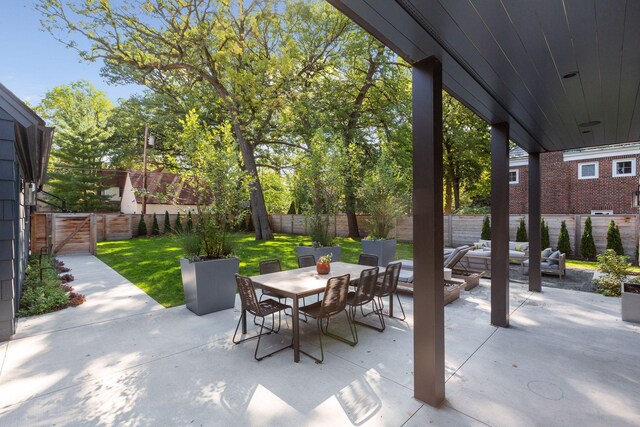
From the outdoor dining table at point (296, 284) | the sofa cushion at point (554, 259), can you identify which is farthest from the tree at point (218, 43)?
the sofa cushion at point (554, 259)

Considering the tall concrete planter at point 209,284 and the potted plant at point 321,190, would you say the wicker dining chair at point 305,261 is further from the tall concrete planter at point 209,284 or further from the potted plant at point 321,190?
the potted plant at point 321,190

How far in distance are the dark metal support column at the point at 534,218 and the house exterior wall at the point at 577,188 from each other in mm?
10463

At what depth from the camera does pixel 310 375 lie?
9.80 feet

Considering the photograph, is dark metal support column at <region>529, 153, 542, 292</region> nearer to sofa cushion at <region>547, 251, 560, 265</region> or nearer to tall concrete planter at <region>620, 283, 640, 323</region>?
tall concrete planter at <region>620, 283, 640, 323</region>

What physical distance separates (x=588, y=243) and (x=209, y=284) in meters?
11.6

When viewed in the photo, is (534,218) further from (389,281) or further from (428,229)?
(428,229)

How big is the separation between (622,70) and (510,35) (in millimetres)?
1557

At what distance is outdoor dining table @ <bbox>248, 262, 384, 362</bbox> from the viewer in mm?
3328

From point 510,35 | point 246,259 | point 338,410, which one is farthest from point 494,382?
point 246,259

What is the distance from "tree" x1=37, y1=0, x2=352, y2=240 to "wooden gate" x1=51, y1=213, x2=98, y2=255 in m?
5.82

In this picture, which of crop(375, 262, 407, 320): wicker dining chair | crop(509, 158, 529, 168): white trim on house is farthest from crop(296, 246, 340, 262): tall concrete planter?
crop(509, 158, 529, 168): white trim on house

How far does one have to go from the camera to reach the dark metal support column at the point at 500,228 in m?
4.22

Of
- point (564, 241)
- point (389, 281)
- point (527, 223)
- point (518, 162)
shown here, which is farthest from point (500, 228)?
point (518, 162)

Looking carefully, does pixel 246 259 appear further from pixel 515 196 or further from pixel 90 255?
pixel 515 196
